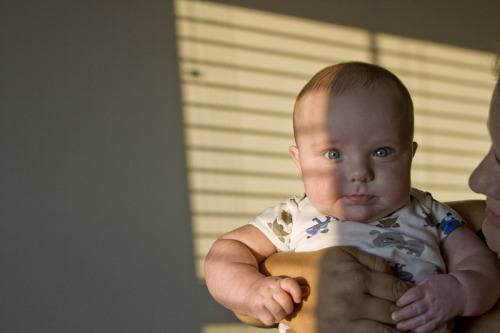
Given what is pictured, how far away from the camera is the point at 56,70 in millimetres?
2256

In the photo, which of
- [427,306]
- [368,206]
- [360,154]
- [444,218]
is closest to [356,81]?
[360,154]

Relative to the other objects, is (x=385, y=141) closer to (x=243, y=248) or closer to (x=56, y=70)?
(x=243, y=248)

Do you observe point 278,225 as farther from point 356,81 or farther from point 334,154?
point 356,81

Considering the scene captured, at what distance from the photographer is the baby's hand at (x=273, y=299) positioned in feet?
3.09

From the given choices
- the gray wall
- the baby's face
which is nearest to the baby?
the baby's face

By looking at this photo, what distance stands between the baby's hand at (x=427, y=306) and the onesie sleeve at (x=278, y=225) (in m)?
0.31

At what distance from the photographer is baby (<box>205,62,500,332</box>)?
1043 mm

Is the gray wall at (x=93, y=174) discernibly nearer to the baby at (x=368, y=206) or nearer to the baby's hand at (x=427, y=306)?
the baby at (x=368, y=206)

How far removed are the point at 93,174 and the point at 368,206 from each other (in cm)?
153

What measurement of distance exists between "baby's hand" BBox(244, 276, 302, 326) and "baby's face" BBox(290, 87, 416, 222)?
214mm

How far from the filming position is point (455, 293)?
981 millimetres

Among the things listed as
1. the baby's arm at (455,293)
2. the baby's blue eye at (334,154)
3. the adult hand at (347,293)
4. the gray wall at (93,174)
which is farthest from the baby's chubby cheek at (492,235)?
the gray wall at (93,174)

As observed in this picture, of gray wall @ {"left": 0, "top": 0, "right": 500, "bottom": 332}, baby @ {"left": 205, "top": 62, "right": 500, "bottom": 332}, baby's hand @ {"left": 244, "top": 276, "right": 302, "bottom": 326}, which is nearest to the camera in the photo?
baby's hand @ {"left": 244, "top": 276, "right": 302, "bottom": 326}

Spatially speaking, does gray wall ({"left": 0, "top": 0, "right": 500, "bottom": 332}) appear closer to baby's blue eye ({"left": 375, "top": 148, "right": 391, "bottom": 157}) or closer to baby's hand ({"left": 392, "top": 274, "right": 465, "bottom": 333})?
baby's blue eye ({"left": 375, "top": 148, "right": 391, "bottom": 157})
